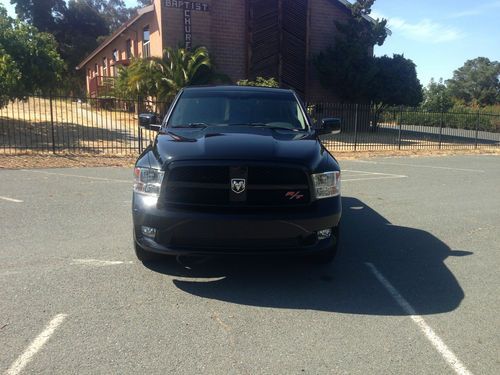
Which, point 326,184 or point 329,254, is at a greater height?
point 326,184

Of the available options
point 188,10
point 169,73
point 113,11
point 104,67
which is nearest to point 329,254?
point 169,73

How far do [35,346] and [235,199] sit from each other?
6.05 ft

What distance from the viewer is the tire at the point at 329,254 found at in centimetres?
429

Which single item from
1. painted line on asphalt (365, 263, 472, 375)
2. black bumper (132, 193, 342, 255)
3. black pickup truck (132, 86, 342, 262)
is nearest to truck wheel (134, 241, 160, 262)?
black pickup truck (132, 86, 342, 262)

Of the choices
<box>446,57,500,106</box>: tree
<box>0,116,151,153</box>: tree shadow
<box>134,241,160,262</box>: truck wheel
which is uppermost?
<box>446,57,500,106</box>: tree

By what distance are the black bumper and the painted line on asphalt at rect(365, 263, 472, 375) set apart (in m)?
0.79

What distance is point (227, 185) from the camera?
397cm

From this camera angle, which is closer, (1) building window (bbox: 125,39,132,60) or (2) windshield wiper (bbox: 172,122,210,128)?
(2) windshield wiper (bbox: 172,122,210,128)

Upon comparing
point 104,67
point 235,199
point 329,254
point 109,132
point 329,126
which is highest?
point 104,67

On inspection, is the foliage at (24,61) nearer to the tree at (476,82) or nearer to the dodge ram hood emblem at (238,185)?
the dodge ram hood emblem at (238,185)

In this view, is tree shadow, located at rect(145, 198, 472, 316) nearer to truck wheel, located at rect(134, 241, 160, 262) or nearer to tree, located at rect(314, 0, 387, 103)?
truck wheel, located at rect(134, 241, 160, 262)

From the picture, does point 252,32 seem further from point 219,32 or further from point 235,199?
point 235,199

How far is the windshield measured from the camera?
211 inches

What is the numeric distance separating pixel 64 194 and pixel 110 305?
202 inches
